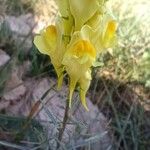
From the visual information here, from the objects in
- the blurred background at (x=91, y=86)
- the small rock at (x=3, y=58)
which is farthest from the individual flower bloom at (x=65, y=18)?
the small rock at (x=3, y=58)

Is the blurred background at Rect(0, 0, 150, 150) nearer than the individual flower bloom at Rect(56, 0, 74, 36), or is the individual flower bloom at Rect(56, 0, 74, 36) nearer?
the individual flower bloom at Rect(56, 0, 74, 36)

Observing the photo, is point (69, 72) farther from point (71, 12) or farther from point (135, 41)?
point (135, 41)

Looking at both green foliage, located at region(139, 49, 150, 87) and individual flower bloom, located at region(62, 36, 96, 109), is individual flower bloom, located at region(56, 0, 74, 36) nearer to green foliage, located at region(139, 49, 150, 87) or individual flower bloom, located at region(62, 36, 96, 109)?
individual flower bloom, located at region(62, 36, 96, 109)

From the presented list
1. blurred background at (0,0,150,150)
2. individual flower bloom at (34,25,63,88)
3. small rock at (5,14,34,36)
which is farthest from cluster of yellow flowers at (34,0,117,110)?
small rock at (5,14,34,36)

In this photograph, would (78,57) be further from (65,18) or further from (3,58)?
(3,58)

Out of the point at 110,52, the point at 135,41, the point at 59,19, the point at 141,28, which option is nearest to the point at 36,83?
the point at 110,52

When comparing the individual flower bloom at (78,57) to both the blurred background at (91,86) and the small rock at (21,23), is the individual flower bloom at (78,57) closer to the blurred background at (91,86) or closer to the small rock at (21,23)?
the blurred background at (91,86)
